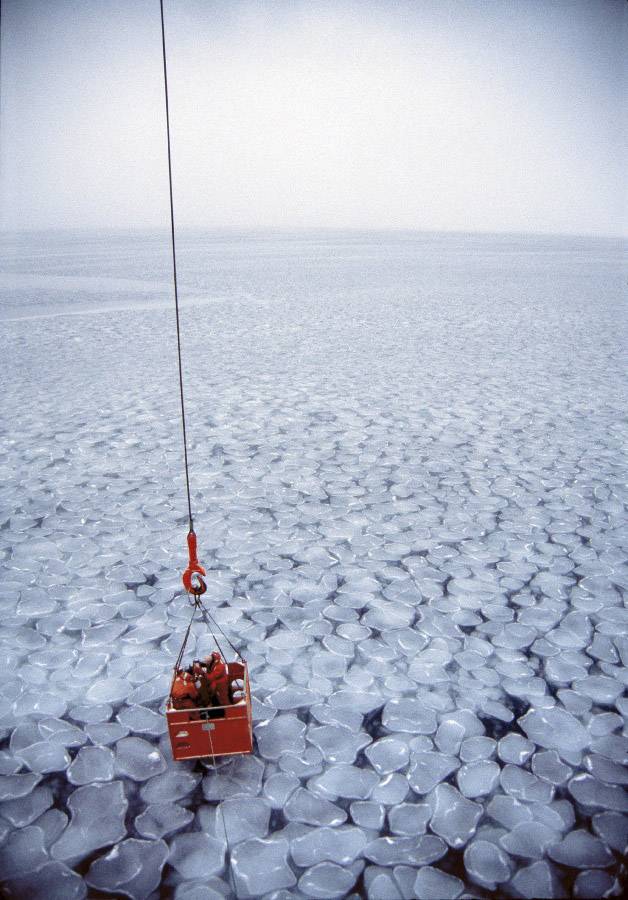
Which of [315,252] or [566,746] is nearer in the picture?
[566,746]

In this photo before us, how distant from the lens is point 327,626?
5.98ft

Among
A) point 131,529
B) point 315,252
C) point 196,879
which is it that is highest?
point 315,252

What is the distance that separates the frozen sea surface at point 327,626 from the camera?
1206 mm

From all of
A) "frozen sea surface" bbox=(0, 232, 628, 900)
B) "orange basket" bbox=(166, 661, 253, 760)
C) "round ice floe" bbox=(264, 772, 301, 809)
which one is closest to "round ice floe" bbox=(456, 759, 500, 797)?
"frozen sea surface" bbox=(0, 232, 628, 900)

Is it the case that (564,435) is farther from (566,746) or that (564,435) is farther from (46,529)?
(46,529)

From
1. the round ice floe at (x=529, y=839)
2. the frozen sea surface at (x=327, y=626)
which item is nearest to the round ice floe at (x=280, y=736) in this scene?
the frozen sea surface at (x=327, y=626)

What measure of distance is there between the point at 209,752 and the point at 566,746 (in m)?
0.77

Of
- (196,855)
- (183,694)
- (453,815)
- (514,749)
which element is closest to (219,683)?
(183,694)

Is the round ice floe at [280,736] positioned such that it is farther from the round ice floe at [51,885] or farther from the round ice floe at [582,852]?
the round ice floe at [582,852]

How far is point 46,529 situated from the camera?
2357mm

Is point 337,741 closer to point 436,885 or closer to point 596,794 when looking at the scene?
point 436,885

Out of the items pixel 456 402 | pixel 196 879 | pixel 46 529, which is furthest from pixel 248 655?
pixel 456 402

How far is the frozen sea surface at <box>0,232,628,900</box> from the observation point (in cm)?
121

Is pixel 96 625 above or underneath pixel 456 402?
underneath
